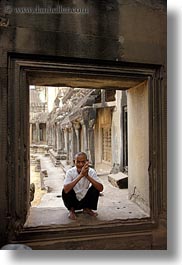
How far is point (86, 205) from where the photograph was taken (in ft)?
8.86

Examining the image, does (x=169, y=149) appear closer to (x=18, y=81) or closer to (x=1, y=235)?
(x=18, y=81)

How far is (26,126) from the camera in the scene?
7.59 feet

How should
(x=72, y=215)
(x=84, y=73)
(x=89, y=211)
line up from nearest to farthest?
(x=84, y=73)
(x=72, y=215)
(x=89, y=211)

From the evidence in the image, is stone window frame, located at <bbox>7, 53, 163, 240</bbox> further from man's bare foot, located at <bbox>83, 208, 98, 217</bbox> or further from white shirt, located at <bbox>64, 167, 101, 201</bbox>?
white shirt, located at <bbox>64, 167, 101, 201</bbox>

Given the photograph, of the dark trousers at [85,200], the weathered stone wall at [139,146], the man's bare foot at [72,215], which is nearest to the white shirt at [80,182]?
the dark trousers at [85,200]

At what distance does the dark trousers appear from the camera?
2664 millimetres

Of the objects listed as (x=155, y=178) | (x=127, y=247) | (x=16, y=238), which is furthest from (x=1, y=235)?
(x=155, y=178)

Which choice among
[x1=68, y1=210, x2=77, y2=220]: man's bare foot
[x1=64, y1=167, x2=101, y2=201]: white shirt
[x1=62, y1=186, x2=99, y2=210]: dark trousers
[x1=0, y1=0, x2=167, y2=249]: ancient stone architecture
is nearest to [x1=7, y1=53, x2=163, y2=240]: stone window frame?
[x1=0, y1=0, x2=167, y2=249]: ancient stone architecture

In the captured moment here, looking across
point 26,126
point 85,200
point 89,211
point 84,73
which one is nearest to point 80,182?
point 85,200

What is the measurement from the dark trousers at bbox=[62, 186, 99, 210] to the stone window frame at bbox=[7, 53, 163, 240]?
38 cm

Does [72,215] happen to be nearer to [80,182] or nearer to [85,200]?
[85,200]

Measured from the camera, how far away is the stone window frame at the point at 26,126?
2.11 meters

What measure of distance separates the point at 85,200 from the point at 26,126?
0.98 metres

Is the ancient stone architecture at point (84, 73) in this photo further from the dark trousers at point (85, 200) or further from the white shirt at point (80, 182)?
the white shirt at point (80, 182)
